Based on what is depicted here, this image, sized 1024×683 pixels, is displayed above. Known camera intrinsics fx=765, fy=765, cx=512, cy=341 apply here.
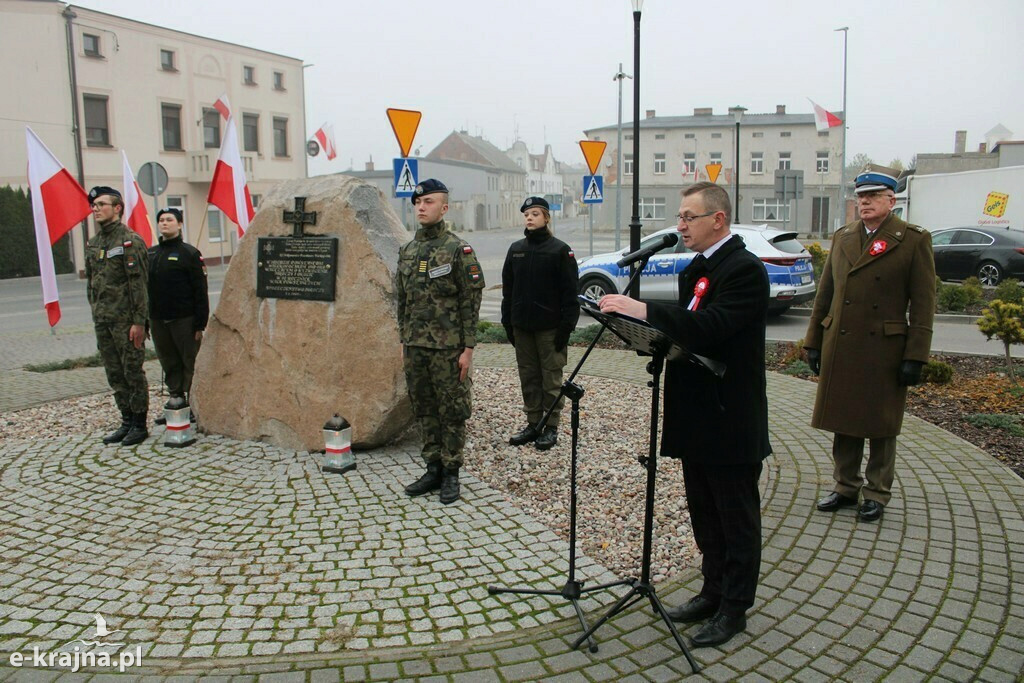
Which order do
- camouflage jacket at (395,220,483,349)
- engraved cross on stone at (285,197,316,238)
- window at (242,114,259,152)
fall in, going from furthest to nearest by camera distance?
window at (242,114,259,152) < engraved cross on stone at (285,197,316,238) < camouflage jacket at (395,220,483,349)

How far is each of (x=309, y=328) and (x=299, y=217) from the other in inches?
36.4

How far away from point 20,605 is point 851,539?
4.48 metres

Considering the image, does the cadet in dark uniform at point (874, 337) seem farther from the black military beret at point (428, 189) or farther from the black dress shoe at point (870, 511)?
the black military beret at point (428, 189)

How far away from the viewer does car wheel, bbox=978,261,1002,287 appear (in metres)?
17.2

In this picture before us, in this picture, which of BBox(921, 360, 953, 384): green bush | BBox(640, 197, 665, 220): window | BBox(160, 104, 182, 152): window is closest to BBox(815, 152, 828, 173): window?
BBox(640, 197, 665, 220): window

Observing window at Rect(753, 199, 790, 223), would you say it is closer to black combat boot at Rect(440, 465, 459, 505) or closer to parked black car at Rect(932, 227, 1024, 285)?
parked black car at Rect(932, 227, 1024, 285)

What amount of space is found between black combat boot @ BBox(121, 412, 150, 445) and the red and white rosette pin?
4.99 m

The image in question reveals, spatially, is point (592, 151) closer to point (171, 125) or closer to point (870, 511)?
point (870, 511)

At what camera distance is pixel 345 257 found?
6070 mm

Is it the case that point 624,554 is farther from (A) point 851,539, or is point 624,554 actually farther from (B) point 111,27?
(B) point 111,27

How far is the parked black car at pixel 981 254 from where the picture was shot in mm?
17047

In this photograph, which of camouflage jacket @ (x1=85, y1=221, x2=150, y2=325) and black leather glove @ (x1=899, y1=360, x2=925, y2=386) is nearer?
black leather glove @ (x1=899, y1=360, x2=925, y2=386)

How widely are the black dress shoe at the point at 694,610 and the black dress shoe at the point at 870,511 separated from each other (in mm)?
1609

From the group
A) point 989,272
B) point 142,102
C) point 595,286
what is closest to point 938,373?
point 595,286
